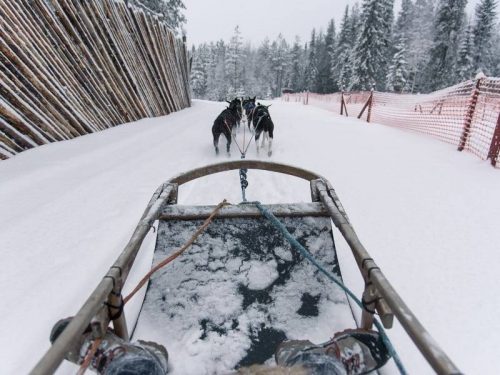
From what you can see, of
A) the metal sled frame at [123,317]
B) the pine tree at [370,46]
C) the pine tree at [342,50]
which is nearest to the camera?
the metal sled frame at [123,317]

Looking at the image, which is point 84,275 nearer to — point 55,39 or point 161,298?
point 161,298

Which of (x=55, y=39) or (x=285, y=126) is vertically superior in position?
(x=55, y=39)

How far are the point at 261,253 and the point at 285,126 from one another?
8.87 metres

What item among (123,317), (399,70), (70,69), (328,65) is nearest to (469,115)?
(123,317)

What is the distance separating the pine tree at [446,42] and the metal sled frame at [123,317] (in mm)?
42559

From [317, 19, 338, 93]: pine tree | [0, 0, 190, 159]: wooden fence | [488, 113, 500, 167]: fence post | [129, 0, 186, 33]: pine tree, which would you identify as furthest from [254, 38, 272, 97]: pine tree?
[488, 113, 500, 167]: fence post

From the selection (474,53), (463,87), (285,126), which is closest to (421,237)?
(463,87)

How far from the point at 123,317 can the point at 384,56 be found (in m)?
44.0

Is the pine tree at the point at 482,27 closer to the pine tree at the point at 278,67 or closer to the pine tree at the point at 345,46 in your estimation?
the pine tree at the point at 345,46

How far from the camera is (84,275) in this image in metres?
2.68

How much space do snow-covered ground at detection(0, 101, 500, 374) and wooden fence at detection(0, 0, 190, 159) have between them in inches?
16.8

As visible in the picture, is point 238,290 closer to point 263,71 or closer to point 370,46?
point 370,46

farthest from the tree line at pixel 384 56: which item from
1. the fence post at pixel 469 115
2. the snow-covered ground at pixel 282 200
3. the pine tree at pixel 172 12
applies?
the snow-covered ground at pixel 282 200

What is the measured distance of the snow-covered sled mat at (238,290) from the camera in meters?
1.84
